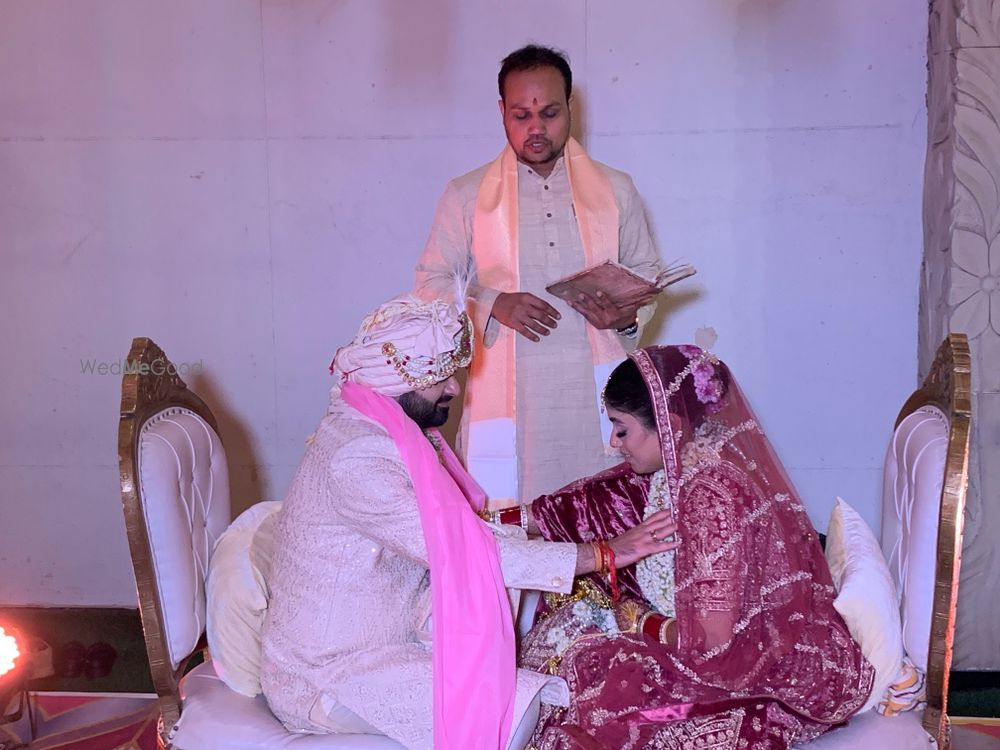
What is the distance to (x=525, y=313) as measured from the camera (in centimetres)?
315

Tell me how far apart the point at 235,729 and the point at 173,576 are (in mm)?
397

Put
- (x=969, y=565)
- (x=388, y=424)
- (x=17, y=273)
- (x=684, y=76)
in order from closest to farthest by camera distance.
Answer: (x=388, y=424) < (x=969, y=565) < (x=684, y=76) < (x=17, y=273)

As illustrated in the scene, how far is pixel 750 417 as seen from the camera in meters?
2.43

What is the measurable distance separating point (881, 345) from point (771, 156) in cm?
84

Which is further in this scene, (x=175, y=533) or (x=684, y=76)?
(x=684, y=76)

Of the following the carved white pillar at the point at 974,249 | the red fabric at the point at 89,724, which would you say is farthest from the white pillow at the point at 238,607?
the carved white pillar at the point at 974,249

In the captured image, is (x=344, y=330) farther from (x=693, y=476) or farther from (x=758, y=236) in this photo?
(x=693, y=476)

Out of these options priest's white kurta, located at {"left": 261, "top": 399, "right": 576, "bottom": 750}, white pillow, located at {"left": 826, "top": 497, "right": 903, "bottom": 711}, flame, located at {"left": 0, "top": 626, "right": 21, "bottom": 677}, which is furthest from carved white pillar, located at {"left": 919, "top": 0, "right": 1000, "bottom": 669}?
flame, located at {"left": 0, "top": 626, "right": 21, "bottom": 677}

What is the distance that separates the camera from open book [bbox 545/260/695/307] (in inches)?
114

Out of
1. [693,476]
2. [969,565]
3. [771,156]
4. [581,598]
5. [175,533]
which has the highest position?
[771,156]

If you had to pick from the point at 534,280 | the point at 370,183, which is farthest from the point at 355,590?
the point at 370,183

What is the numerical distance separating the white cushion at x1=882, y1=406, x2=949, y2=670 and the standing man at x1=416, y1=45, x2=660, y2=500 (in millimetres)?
998

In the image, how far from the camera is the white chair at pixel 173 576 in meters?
2.33

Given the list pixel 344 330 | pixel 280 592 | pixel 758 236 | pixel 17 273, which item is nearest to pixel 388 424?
pixel 280 592
